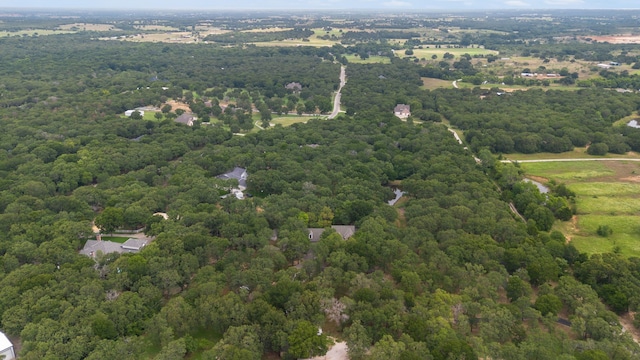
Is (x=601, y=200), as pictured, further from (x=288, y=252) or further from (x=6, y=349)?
(x=6, y=349)

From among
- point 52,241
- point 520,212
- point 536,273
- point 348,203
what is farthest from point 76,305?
point 520,212

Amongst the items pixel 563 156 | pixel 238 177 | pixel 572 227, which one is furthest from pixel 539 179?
pixel 238 177

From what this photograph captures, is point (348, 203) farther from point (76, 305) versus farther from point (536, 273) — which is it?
point (76, 305)

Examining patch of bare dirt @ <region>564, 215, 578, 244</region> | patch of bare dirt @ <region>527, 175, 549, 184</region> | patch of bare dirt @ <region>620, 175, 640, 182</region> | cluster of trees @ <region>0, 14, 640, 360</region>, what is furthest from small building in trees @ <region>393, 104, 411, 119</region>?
patch of bare dirt @ <region>564, 215, 578, 244</region>

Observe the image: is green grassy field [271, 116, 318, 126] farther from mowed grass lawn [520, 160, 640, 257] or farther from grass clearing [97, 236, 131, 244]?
grass clearing [97, 236, 131, 244]

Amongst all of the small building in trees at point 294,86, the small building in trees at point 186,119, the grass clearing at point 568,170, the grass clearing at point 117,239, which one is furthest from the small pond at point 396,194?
the small building in trees at point 294,86

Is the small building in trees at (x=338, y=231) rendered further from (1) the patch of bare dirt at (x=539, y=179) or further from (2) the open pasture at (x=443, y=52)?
(2) the open pasture at (x=443, y=52)
